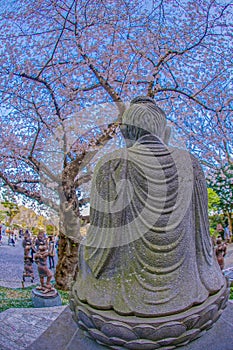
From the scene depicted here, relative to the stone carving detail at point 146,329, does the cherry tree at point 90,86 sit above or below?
above

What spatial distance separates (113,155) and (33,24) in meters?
7.85

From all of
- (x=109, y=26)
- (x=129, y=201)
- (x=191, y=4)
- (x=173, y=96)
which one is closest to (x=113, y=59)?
(x=109, y=26)

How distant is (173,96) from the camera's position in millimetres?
9180

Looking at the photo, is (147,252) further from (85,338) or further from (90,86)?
(90,86)

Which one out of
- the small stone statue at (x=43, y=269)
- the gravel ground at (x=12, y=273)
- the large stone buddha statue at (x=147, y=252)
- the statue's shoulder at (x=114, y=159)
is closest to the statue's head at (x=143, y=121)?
the large stone buddha statue at (x=147, y=252)

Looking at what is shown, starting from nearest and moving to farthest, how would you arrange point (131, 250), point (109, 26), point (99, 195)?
point (131, 250) < point (99, 195) < point (109, 26)

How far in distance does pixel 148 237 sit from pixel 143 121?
2.97ft

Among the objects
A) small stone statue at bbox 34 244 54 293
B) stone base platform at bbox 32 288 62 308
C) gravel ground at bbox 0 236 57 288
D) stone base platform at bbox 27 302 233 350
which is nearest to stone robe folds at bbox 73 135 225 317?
stone base platform at bbox 27 302 233 350

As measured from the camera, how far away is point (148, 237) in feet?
6.66

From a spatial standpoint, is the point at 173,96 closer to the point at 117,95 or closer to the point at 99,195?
the point at 117,95

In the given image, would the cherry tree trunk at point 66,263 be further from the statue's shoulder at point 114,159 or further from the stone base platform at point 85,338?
the statue's shoulder at point 114,159

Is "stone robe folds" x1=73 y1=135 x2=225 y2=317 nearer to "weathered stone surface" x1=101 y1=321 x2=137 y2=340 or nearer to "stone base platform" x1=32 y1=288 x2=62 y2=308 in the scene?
"weathered stone surface" x1=101 y1=321 x2=137 y2=340

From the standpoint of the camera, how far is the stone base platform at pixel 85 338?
1.85m

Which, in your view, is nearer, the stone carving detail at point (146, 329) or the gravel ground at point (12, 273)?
the stone carving detail at point (146, 329)
